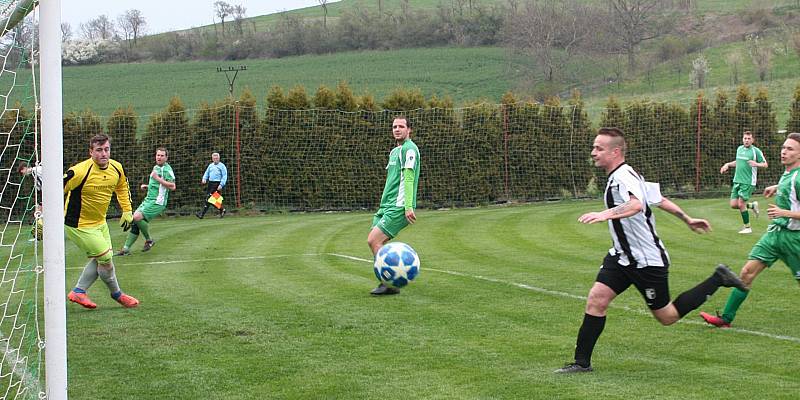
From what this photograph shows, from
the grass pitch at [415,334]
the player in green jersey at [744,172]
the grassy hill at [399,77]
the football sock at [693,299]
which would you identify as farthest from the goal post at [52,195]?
the grassy hill at [399,77]

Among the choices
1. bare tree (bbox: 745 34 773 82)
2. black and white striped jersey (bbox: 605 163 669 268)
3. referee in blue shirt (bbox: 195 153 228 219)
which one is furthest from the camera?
bare tree (bbox: 745 34 773 82)

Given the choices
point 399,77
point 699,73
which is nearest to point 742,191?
point 699,73

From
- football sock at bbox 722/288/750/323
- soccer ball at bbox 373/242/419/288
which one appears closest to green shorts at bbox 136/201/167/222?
soccer ball at bbox 373/242/419/288

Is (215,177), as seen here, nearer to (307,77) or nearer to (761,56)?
(307,77)

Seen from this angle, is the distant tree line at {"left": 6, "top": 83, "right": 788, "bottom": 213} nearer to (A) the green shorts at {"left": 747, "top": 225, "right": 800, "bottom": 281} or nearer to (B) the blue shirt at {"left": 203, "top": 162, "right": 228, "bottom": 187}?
(B) the blue shirt at {"left": 203, "top": 162, "right": 228, "bottom": 187}

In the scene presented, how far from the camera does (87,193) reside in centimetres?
974

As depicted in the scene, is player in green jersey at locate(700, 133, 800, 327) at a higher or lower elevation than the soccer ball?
higher

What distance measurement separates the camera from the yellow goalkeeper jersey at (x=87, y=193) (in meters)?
9.65

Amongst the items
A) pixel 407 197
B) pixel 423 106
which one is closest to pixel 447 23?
pixel 423 106

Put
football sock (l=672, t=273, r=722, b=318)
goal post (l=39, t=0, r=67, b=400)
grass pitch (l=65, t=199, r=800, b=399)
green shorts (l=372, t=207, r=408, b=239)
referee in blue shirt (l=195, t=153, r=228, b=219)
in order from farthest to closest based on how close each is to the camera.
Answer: referee in blue shirt (l=195, t=153, r=228, b=219), green shorts (l=372, t=207, r=408, b=239), football sock (l=672, t=273, r=722, b=318), grass pitch (l=65, t=199, r=800, b=399), goal post (l=39, t=0, r=67, b=400)

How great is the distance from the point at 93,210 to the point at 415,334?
13.1ft

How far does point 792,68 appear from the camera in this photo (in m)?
54.6

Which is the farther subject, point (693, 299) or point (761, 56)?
point (761, 56)

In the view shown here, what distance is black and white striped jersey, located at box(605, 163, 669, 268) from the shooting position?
6.62 m
